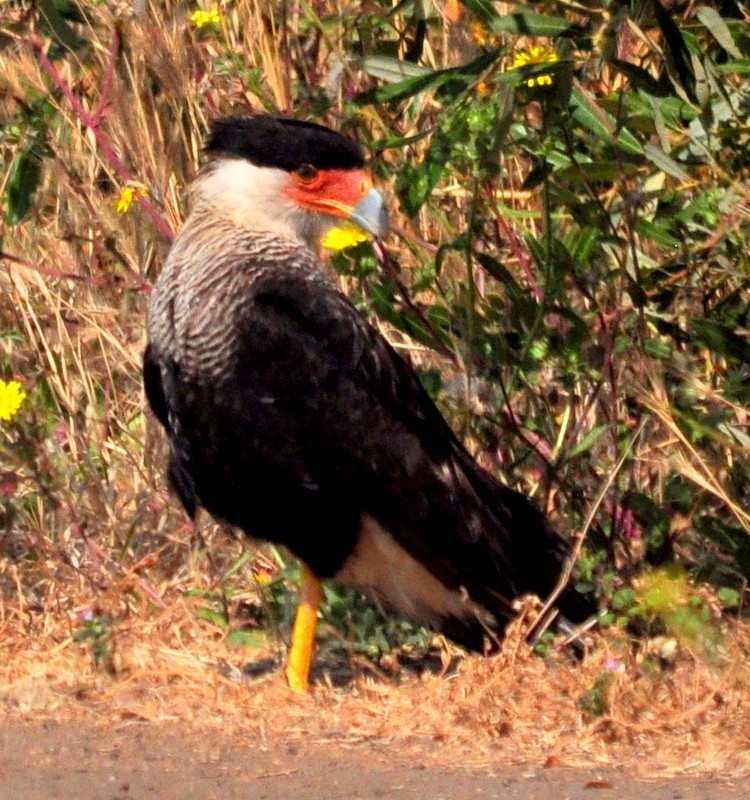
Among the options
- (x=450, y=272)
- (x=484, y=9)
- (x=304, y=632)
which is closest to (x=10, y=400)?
(x=304, y=632)

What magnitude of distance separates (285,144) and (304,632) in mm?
1196

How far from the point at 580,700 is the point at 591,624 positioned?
15.5 inches

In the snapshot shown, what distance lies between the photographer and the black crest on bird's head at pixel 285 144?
433cm

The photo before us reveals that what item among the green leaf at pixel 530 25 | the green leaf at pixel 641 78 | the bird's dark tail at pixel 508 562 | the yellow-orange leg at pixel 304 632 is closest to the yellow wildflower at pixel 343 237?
the bird's dark tail at pixel 508 562

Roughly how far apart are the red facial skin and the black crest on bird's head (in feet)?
0.06

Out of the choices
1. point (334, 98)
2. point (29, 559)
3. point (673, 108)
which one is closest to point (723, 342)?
point (673, 108)

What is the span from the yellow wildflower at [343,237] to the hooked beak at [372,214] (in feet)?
0.17

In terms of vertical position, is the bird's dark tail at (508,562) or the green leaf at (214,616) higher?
the bird's dark tail at (508,562)

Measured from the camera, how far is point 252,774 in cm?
337

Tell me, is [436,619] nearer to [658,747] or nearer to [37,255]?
[658,747]

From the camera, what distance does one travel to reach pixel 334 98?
482 centimetres

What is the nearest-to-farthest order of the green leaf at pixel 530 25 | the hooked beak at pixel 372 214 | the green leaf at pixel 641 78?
the green leaf at pixel 641 78 → the green leaf at pixel 530 25 → the hooked beak at pixel 372 214

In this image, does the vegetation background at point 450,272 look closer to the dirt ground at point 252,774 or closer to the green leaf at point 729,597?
the green leaf at point 729,597

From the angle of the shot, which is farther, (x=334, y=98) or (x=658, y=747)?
(x=334, y=98)
